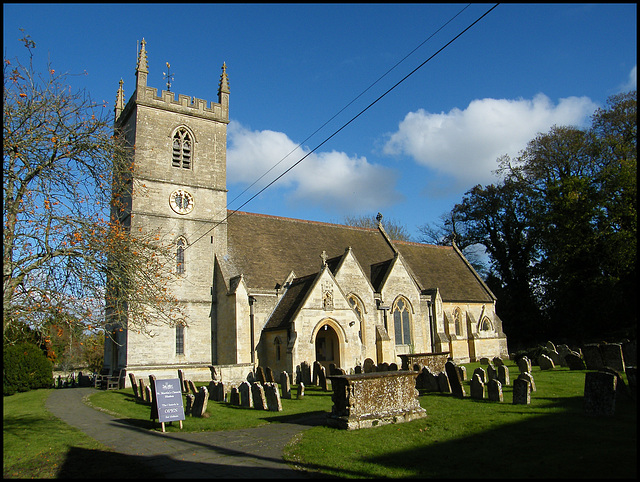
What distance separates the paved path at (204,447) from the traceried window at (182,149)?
16115 mm

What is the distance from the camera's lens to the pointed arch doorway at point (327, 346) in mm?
24920

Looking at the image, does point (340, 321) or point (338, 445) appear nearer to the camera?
point (338, 445)

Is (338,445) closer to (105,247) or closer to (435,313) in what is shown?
(105,247)

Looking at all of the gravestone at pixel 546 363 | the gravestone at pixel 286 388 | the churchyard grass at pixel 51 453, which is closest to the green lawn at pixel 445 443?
the churchyard grass at pixel 51 453

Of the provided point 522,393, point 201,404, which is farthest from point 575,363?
point 201,404

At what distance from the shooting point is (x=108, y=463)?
346 inches

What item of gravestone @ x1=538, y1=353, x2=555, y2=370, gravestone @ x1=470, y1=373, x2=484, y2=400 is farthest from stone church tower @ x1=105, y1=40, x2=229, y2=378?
gravestone @ x1=538, y1=353, x2=555, y2=370

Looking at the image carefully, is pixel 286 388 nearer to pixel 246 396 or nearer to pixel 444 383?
pixel 246 396

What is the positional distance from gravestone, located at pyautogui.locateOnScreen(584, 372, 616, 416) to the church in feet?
45.7

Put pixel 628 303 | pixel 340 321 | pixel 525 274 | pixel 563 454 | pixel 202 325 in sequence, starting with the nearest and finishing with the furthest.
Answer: pixel 563 454 < pixel 340 321 < pixel 202 325 < pixel 628 303 < pixel 525 274

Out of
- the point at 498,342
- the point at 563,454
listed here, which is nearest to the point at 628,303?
the point at 498,342

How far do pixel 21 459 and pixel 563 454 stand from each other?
31.9ft

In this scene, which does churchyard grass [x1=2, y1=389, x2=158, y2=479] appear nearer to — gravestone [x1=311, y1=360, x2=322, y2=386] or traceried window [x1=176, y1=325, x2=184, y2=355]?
gravestone [x1=311, y1=360, x2=322, y2=386]

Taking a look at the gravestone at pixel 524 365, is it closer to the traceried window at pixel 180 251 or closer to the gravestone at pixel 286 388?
the gravestone at pixel 286 388
